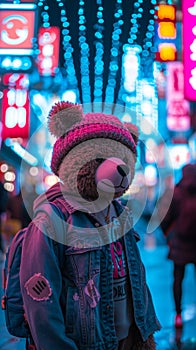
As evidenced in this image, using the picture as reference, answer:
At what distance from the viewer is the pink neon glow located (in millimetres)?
6395

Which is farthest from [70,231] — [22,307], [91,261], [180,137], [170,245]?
[180,137]

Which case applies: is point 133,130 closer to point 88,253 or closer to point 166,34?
point 88,253

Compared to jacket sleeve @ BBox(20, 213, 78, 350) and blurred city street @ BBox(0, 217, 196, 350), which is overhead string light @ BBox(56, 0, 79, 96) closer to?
blurred city street @ BBox(0, 217, 196, 350)

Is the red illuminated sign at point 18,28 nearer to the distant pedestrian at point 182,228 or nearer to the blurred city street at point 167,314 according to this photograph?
the distant pedestrian at point 182,228

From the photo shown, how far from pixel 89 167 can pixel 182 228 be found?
2.68m

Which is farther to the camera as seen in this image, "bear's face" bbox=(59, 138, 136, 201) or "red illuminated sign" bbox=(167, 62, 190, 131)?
"red illuminated sign" bbox=(167, 62, 190, 131)

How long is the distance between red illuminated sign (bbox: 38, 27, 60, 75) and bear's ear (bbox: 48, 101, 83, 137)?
336 inches

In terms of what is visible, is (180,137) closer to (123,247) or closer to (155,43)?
(155,43)

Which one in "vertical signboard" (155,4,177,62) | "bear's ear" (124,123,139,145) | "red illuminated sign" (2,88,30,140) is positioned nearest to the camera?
"bear's ear" (124,123,139,145)

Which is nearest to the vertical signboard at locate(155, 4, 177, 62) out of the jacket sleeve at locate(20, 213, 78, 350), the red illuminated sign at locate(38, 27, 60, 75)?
the red illuminated sign at locate(38, 27, 60, 75)

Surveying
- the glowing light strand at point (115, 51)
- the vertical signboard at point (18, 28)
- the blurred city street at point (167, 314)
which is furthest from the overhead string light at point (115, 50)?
the blurred city street at point (167, 314)

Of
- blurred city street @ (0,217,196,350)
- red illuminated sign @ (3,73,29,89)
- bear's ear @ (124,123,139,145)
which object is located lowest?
blurred city street @ (0,217,196,350)

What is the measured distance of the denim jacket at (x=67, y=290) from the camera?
1.42 metres

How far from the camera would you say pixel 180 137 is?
1733cm
